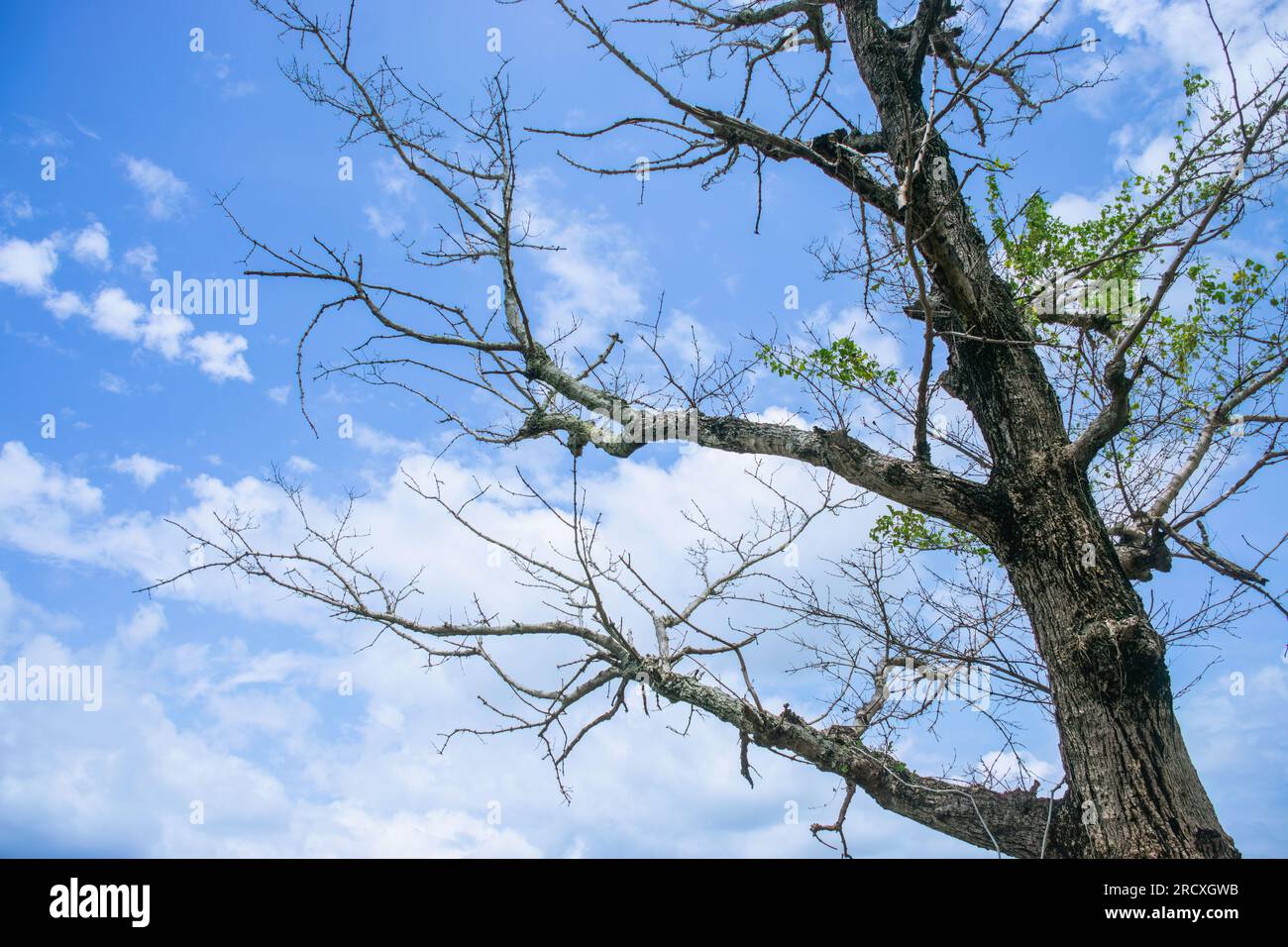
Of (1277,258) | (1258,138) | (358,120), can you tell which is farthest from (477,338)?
(1277,258)

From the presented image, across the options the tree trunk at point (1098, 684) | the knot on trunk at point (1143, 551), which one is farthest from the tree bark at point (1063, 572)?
the knot on trunk at point (1143, 551)

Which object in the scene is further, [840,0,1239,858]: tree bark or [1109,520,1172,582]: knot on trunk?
[1109,520,1172,582]: knot on trunk

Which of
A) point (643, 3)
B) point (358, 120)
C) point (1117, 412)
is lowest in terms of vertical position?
point (1117, 412)

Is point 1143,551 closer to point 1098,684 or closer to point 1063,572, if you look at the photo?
point 1063,572

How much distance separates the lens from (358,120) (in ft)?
17.1

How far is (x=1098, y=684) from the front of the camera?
13.4ft

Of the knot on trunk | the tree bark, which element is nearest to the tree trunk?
the tree bark

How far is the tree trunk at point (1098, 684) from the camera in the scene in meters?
3.86

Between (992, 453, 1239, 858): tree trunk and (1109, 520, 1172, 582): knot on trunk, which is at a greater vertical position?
(1109, 520, 1172, 582): knot on trunk

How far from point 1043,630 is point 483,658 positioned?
10.1 feet

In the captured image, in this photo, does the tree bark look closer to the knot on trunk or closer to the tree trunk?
the tree trunk

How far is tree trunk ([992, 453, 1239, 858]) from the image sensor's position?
152 inches
